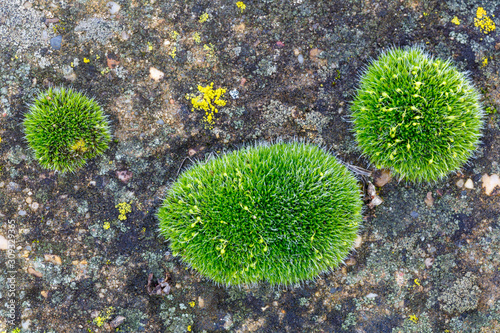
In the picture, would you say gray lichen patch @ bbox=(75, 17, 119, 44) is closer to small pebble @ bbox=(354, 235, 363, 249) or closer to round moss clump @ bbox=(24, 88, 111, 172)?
round moss clump @ bbox=(24, 88, 111, 172)

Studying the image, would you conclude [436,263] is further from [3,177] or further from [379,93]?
[3,177]

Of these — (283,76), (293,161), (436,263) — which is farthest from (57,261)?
(436,263)

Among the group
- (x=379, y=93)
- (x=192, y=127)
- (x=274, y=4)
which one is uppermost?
(x=274, y=4)

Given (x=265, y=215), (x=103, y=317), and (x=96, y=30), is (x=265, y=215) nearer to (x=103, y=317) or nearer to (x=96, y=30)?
(x=103, y=317)

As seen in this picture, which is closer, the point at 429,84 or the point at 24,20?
the point at 429,84

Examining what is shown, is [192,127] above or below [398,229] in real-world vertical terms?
above

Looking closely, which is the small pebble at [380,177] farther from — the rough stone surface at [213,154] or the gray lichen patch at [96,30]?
the gray lichen patch at [96,30]
